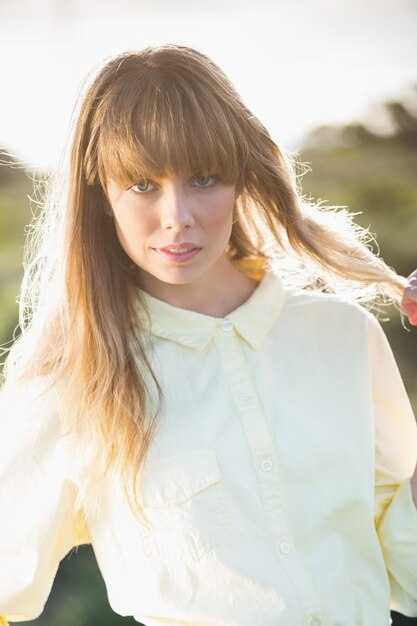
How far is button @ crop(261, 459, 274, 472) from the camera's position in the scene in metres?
2.03

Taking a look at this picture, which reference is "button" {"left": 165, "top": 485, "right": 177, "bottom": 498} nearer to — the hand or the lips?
the lips

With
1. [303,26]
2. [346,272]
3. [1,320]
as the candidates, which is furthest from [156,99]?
[303,26]

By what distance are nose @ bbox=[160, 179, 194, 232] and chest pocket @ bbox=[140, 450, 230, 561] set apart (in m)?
0.46

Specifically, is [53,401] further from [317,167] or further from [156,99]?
[317,167]

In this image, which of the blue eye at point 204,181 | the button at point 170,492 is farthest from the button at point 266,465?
the blue eye at point 204,181

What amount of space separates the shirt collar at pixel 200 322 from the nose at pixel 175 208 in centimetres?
25

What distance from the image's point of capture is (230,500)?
202 centimetres

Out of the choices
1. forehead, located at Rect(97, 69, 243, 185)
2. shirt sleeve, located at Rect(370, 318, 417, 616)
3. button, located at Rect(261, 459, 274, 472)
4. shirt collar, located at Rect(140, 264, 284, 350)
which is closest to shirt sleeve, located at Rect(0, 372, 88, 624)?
shirt collar, located at Rect(140, 264, 284, 350)

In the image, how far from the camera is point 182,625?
6.69 feet

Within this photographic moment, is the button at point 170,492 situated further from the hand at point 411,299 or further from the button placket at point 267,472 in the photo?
the hand at point 411,299

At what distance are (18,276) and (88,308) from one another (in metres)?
1.99

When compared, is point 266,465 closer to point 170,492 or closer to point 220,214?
point 170,492

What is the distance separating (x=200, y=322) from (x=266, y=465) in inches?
12.9

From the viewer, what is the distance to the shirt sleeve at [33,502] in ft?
6.63
